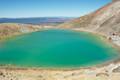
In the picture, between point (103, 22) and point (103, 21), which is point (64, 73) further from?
point (103, 21)

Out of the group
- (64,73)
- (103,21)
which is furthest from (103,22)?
(64,73)

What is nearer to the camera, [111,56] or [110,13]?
[111,56]

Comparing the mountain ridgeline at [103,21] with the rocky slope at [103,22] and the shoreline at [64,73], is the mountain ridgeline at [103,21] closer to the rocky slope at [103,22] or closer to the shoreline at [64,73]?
the rocky slope at [103,22]

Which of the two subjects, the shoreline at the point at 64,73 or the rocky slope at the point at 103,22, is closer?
the shoreline at the point at 64,73

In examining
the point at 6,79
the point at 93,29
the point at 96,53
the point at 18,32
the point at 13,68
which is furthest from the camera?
the point at 93,29

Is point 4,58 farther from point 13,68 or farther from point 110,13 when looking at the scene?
point 110,13

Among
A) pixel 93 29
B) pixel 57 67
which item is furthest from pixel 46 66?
pixel 93 29

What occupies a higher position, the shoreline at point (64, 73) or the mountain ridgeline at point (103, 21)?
the mountain ridgeline at point (103, 21)

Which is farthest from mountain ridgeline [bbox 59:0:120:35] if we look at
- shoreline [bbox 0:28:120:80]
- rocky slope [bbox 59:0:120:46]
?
shoreline [bbox 0:28:120:80]

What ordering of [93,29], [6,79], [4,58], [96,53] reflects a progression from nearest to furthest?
[6,79] → [4,58] → [96,53] → [93,29]

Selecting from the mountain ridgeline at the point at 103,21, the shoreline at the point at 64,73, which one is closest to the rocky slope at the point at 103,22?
the mountain ridgeline at the point at 103,21

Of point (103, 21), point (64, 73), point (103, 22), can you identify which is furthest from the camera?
point (103, 21)
